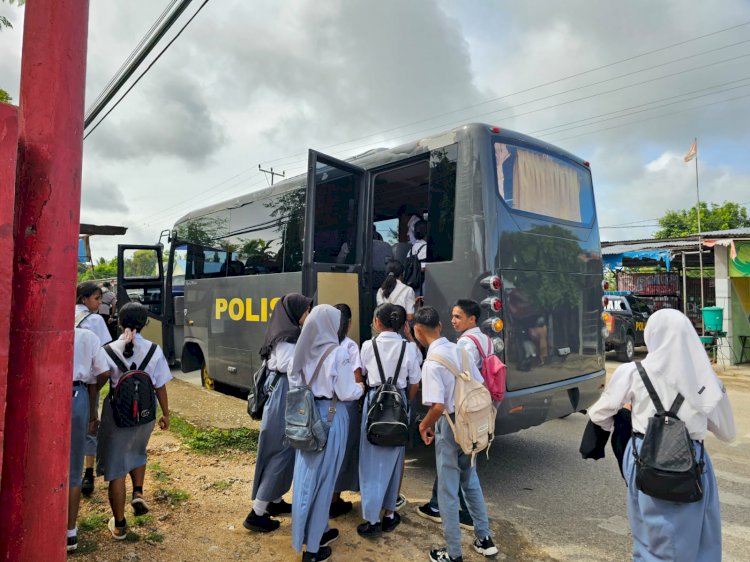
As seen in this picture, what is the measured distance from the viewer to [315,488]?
10.1ft

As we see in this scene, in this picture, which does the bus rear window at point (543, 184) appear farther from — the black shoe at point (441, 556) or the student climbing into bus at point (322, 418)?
the black shoe at point (441, 556)

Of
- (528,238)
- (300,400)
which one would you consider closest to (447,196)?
(528,238)

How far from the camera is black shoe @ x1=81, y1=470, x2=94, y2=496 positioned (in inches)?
156

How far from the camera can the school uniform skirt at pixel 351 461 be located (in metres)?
3.55

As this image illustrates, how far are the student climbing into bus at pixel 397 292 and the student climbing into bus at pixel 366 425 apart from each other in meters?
1.08

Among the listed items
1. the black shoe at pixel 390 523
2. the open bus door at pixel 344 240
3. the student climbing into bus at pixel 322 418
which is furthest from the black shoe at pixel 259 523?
the open bus door at pixel 344 240

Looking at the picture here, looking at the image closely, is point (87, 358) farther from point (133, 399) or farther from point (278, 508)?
point (278, 508)

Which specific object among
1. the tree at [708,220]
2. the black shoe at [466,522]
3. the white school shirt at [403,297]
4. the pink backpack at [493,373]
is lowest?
the black shoe at [466,522]

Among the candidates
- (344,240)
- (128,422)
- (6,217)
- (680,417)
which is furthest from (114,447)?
(680,417)

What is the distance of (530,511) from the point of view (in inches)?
152

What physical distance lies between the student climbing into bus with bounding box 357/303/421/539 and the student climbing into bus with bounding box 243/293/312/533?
1.75 ft

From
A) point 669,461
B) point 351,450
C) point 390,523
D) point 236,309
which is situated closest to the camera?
point 669,461

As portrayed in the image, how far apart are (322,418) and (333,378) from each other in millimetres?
258

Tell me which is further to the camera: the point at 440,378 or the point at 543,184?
the point at 543,184
